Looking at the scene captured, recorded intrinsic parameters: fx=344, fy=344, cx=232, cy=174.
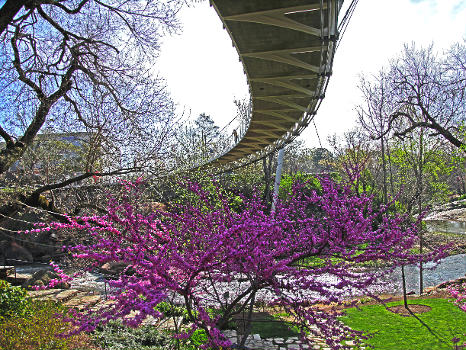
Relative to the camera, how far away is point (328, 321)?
8.43 ft

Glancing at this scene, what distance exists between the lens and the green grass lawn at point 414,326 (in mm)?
5465

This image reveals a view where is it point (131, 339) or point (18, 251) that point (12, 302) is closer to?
point (131, 339)

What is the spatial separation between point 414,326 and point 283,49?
562cm

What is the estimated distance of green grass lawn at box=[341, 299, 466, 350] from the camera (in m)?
5.46

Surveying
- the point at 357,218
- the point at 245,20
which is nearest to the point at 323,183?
the point at 357,218

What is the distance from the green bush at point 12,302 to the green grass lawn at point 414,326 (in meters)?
5.45

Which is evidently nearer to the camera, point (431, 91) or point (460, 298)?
point (460, 298)

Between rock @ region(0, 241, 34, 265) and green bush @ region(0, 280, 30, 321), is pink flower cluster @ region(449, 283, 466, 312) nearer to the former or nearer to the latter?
rock @ region(0, 241, 34, 265)

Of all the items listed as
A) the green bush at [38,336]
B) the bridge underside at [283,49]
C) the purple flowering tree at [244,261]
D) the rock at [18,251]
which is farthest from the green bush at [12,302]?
the bridge underside at [283,49]

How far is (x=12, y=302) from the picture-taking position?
6.02 meters

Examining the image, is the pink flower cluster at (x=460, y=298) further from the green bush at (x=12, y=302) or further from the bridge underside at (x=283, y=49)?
the green bush at (x=12, y=302)

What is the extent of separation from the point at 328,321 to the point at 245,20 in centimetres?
378

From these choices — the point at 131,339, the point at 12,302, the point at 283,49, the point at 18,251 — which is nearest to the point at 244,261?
the point at 18,251

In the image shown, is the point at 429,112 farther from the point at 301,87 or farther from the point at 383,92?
the point at 301,87
